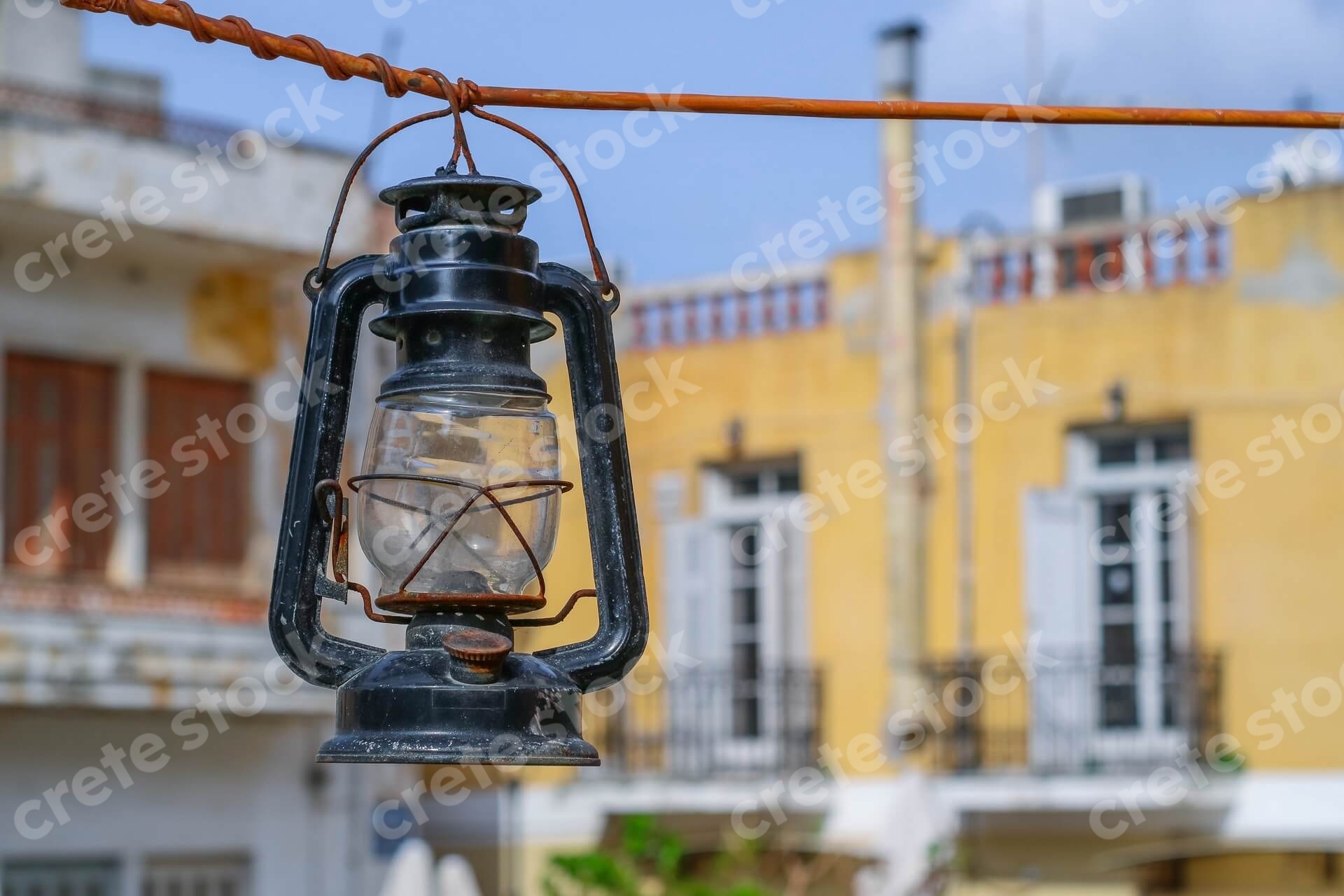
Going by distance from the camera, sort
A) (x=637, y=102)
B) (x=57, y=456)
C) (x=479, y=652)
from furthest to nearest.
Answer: (x=57, y=456) < (x=637, y=102) < (x=479, y=652)

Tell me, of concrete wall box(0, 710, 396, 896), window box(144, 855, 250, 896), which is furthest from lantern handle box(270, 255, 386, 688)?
window box(144, 855, 250, 896)

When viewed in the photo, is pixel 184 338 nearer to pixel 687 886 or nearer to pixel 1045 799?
pixel 687 886

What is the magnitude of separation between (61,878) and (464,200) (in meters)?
12.1

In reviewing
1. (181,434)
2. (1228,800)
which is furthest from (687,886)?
(181,434)

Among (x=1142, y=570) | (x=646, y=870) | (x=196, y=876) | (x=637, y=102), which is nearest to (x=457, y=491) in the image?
(x=637, y=102)

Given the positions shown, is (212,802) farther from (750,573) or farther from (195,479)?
(750,573)

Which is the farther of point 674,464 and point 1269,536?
point 674,464

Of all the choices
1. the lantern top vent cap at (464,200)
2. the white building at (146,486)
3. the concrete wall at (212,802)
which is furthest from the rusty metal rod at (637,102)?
the concrete wall at (212,802)

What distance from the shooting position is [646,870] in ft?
58.5

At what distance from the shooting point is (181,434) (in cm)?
1480

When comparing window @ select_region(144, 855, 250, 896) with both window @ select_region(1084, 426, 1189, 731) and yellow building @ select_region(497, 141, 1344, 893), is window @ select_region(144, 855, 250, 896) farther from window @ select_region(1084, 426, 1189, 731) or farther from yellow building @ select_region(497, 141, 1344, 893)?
window @ select_region(1084, 426, 1189, 731)

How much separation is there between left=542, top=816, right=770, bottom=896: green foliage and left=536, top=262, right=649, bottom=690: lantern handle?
13207 millimetres

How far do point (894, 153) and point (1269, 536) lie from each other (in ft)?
12.7

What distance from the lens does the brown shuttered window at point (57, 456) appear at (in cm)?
1404
